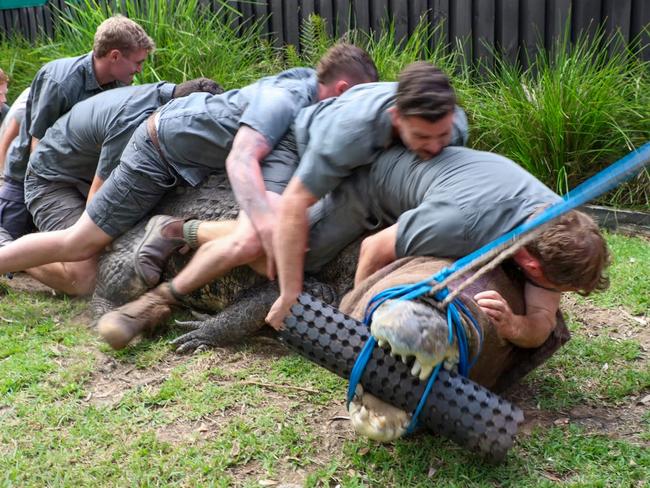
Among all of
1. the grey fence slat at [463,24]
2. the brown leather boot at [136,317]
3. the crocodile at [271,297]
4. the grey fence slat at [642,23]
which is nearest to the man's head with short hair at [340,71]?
the crocodile at [271,297]

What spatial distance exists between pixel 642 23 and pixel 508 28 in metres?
1.17

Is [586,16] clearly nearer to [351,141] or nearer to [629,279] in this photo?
[629,279]

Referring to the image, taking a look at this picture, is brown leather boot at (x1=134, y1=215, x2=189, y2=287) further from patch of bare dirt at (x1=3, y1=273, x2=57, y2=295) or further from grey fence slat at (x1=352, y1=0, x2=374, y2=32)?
grey fence slat at (x1=352, y1=0, x2=374, y2=32)

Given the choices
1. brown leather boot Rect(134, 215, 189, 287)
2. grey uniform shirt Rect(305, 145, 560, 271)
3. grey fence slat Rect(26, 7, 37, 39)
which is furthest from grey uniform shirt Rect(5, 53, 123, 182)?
grey fence slat Rect(26, 7, 37, 39)

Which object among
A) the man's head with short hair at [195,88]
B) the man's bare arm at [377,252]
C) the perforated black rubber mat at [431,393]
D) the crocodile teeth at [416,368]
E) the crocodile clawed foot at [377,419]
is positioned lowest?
the crocodile clawed foot at [377,419]

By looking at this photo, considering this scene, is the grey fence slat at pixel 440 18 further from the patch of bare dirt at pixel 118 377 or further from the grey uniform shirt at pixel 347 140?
the patch of bare dirt at pixel 118 377

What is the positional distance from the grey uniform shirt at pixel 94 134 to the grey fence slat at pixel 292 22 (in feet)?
12.7

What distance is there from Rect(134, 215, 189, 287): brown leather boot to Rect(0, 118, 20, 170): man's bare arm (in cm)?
258

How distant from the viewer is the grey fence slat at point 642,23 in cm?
647

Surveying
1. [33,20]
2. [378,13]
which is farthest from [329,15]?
[33,20]

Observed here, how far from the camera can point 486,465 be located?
9.80 feet

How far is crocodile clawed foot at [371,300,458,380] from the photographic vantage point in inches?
107

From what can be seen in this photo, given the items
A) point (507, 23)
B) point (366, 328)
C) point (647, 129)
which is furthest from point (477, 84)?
point (366, 328)

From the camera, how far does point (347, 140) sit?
345 cm
